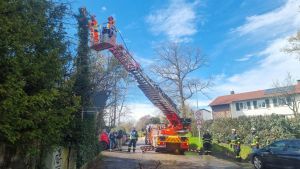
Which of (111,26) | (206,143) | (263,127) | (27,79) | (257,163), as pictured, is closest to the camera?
(27,79)

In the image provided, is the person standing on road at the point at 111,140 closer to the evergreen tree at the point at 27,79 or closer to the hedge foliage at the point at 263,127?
the hedge foliage at the point at 263,127

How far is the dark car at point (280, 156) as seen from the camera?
39.6 ft

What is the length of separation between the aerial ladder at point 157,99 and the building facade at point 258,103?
2650 centimetres

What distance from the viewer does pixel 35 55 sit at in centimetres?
619

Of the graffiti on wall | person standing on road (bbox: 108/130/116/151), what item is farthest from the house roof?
the graffiti on wall

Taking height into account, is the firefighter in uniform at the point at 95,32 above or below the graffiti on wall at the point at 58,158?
above

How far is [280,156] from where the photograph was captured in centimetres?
1278

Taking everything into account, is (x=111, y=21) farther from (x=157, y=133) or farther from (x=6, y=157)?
(x=6, y=157)

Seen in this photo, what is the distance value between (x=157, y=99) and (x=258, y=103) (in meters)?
40.3

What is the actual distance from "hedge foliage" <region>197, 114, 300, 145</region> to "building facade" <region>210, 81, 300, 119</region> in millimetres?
17962

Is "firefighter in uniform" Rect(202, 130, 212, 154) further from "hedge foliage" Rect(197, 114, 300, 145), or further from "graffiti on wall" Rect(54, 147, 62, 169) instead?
"graffiti on wall" Rect(54, 147, 62, 169)

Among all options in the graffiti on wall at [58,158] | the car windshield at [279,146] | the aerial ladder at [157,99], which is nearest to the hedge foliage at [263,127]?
the aerial ladder at [157,99]

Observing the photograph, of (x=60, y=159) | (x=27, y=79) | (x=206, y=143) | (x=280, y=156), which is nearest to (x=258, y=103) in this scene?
(x=206, y=143)

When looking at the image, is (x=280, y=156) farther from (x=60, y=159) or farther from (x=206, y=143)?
(x=60, y=159)
